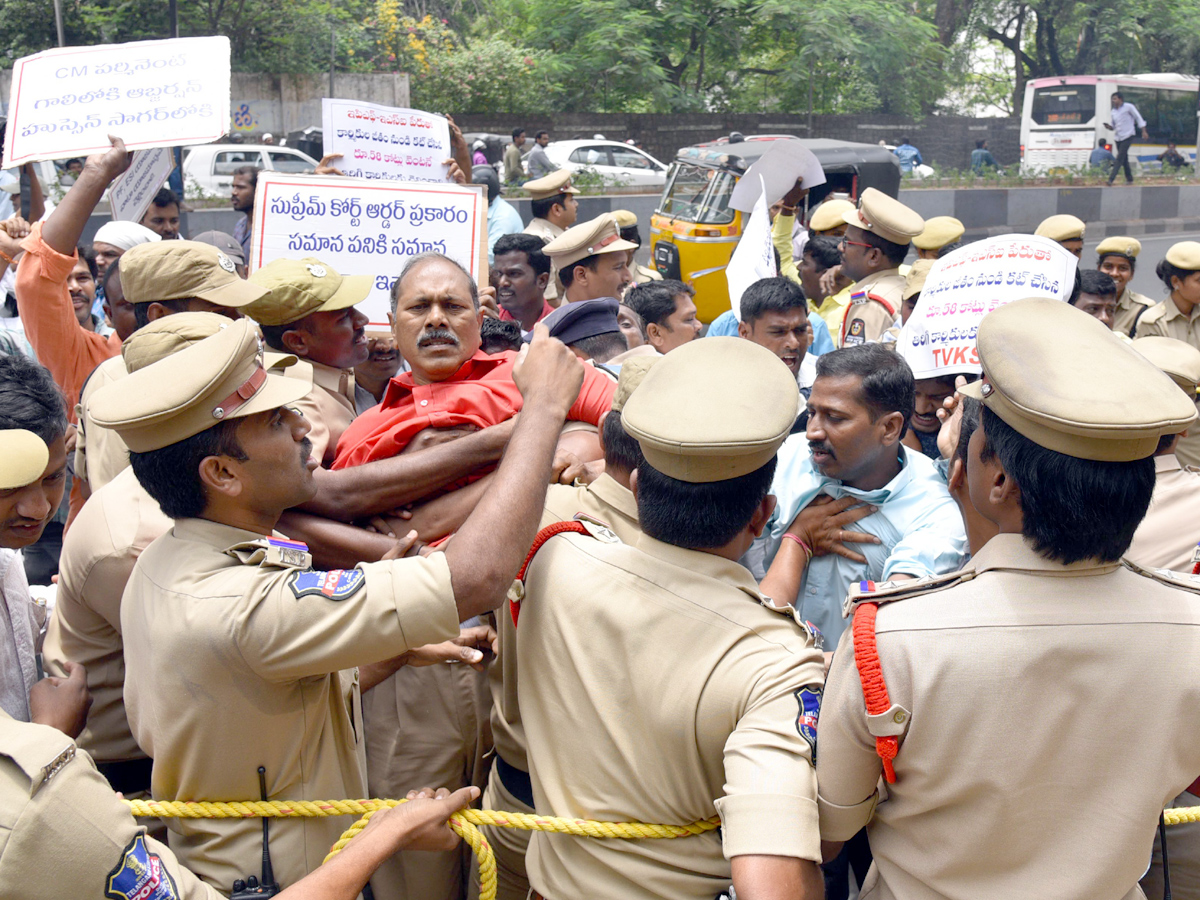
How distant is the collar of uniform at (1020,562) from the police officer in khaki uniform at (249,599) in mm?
886

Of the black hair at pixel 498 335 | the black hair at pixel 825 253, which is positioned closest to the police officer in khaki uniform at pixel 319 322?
the black hair at pixel 498 335

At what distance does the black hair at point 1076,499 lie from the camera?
5.67 ft

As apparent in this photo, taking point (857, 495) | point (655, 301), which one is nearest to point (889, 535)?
point (857, 495)

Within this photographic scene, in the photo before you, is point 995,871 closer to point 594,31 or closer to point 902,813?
point 902,813

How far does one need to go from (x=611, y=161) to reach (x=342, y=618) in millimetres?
21038

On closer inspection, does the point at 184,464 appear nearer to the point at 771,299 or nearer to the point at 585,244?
the point at 771,299

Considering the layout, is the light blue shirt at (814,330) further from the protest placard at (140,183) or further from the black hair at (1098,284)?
the protest placard at (140,183)

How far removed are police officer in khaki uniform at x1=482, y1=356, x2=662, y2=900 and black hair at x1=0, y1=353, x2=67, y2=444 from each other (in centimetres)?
119

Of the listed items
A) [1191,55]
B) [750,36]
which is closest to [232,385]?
[750,36]

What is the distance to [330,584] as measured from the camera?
2.04 meters

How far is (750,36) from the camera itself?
26.4m

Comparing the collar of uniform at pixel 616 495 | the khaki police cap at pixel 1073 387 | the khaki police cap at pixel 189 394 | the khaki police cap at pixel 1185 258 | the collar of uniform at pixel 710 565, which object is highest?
the khaki police cap at pixel 1073 387

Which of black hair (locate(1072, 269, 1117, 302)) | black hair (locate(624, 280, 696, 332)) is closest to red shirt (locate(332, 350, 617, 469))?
black hair (locate(624, 280, 696, 332))

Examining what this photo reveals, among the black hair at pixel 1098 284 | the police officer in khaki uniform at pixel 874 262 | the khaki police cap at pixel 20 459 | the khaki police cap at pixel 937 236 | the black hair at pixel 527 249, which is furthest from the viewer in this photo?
the black hair at pixel 1098 284
